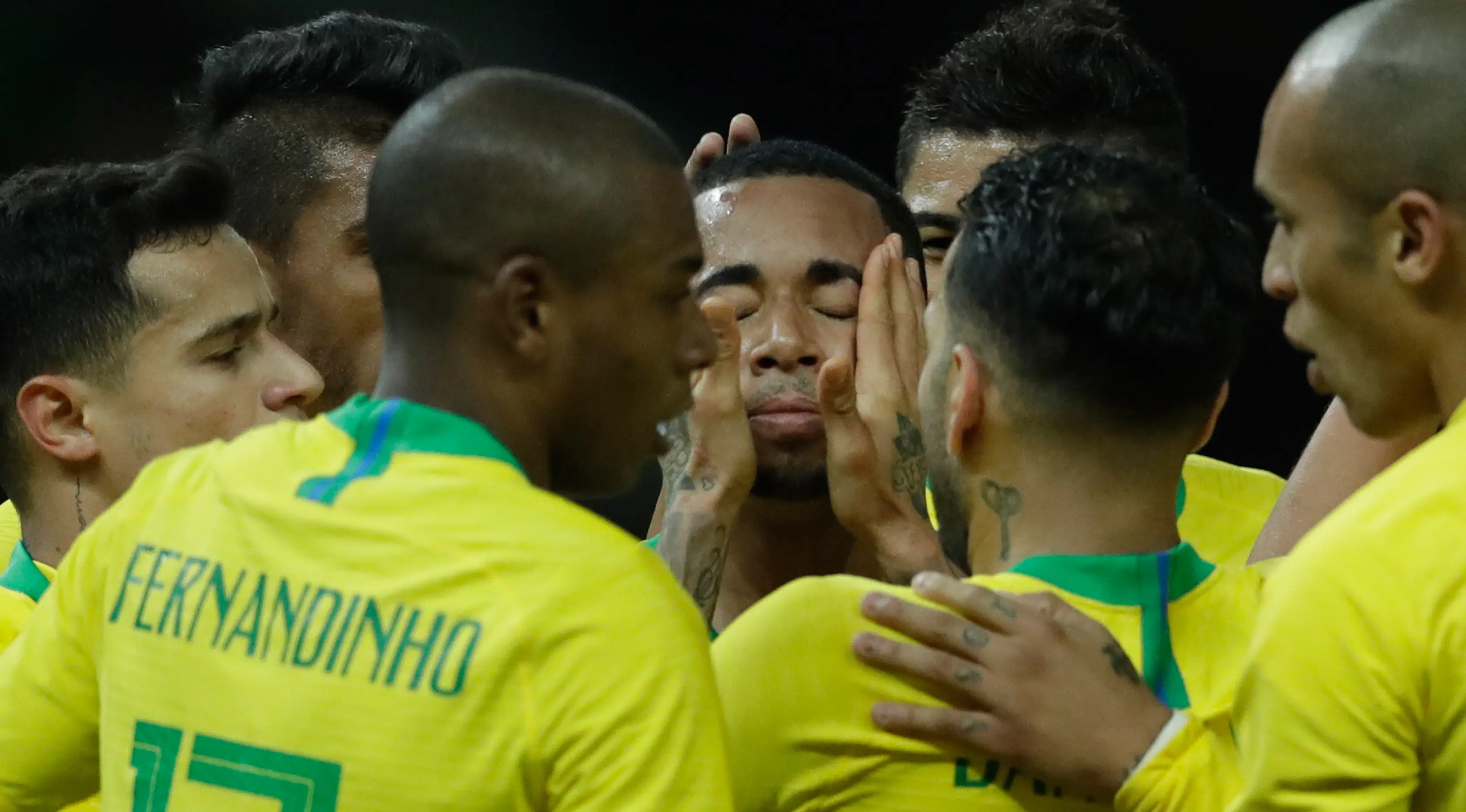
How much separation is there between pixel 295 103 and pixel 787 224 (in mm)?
1211

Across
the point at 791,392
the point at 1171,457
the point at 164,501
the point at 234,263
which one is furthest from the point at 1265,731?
the point at 234,263

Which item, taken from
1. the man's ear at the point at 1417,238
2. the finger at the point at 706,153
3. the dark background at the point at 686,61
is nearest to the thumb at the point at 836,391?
the finger at the point at 706,153

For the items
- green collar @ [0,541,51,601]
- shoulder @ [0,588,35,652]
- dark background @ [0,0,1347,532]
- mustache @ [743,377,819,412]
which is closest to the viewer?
shoulder @ [0,588,35,652]

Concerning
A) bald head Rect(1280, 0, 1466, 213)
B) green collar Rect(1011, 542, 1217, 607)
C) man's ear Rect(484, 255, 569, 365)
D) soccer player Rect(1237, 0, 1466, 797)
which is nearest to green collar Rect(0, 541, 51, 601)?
man's ear Rect(484, 255, 569, 365)

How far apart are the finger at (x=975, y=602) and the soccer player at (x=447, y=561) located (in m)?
0.32

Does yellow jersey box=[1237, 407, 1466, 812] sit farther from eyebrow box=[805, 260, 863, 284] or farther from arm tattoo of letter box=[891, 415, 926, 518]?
A: eyebrow box=[805, 260, 863, 284]

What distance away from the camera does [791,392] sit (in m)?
2.96

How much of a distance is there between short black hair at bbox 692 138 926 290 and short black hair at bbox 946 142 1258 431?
1.21 m

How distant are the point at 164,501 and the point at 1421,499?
48.8 inches

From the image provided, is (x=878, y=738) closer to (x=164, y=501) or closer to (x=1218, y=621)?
(x=1218, y=621)

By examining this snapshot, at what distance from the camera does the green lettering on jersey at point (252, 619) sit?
1.60m

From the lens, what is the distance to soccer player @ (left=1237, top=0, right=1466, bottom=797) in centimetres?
156

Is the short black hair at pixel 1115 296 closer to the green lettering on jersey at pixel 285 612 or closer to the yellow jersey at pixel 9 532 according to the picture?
the green lettering on jersey at pixel 285 612

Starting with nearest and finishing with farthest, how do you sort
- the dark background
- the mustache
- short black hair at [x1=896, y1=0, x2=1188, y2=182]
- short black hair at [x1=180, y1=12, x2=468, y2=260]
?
the mustache
short black hair at [x1=180, y1=12, x2=468, y2=260]
short black hair at [x1=896, y1=0, x2=1188, y2=182]
the dark background
